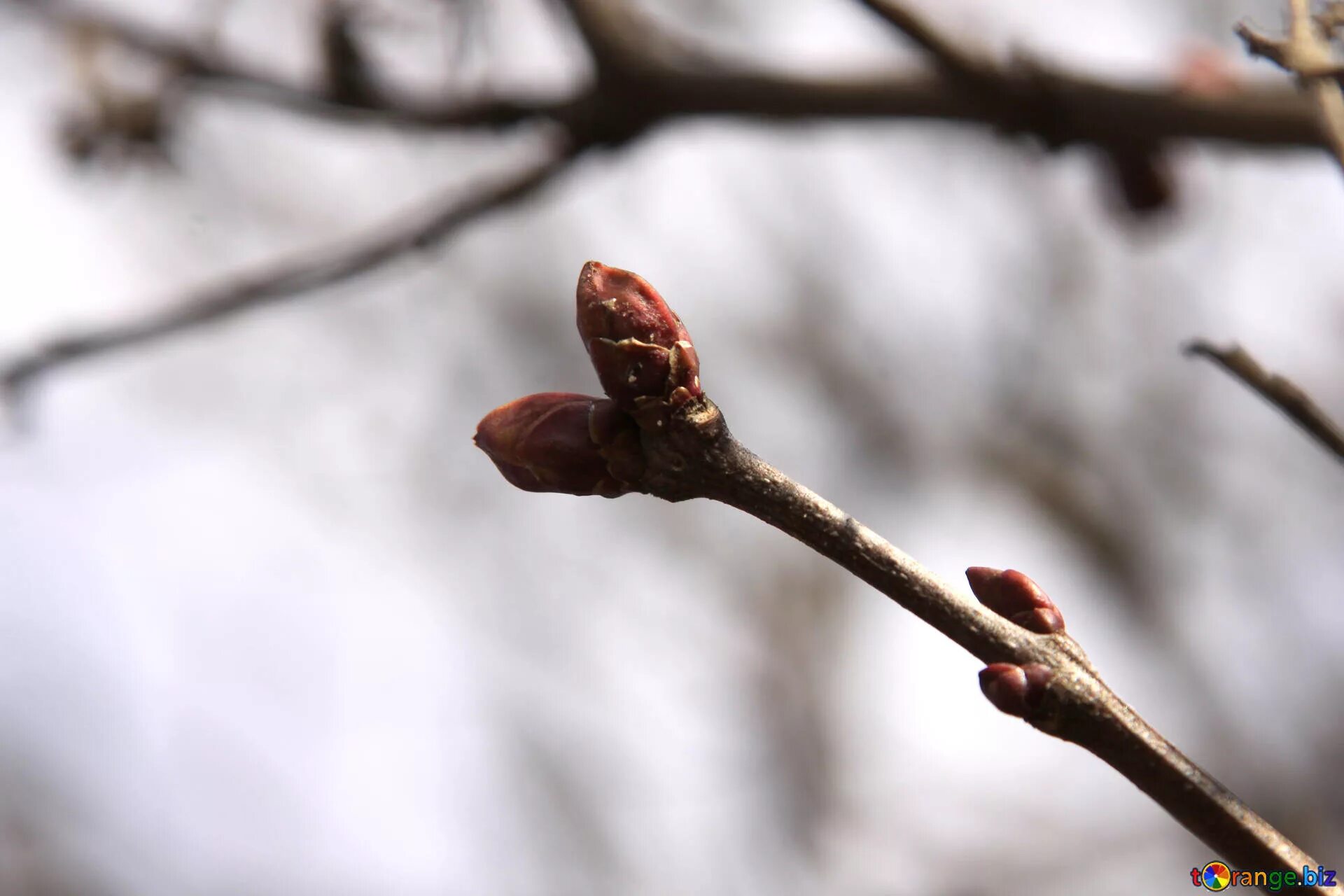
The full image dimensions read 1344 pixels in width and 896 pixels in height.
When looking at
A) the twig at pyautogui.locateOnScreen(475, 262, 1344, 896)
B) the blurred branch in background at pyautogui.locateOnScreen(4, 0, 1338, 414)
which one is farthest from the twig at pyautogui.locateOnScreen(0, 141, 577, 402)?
the twig at pyautogui.locateOnScreen(475, 262, 1344, 896)

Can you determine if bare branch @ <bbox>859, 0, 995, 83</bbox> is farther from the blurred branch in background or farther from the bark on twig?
the bark on twig

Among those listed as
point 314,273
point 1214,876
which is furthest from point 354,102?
point 1214,876

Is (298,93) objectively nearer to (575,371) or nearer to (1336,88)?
(1336,88)

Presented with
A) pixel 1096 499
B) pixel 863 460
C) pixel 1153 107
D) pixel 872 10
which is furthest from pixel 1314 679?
pixel 872 10

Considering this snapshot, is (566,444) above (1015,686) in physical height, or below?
above

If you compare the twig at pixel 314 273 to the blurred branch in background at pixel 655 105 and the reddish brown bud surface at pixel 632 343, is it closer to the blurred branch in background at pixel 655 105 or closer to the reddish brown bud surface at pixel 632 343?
the blurred branch in background at pixel 655 105

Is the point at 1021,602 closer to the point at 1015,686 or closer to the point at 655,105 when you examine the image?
the point at 1015,686

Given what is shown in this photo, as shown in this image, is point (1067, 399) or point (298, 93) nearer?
point (298, 93)
